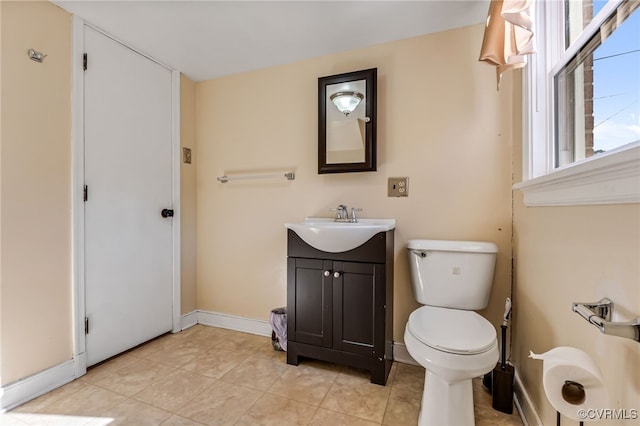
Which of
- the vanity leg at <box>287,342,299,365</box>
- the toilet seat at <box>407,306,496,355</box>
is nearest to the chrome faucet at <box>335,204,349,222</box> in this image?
the toilet seat at <box>407,306,496,355</box>

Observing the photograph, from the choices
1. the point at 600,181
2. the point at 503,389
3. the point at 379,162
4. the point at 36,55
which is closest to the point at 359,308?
the point at 503,389

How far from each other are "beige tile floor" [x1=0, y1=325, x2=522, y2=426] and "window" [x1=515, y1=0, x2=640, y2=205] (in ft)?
3.71

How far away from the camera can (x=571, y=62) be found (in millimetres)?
1103

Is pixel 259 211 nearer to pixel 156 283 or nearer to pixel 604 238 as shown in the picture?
pixel 156 283

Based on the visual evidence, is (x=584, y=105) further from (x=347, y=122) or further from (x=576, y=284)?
(x=347, y=122)

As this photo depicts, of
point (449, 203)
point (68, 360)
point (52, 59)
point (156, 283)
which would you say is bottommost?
point (68, 360)

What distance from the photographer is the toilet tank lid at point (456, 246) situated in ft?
4.77

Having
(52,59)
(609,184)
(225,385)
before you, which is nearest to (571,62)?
(609,184)

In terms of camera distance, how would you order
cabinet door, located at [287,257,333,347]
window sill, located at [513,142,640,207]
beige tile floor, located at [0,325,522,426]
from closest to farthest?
window sill, located at [513,142,640,207] < beige tile floor, located at [0,325,522,426] < cabinet door, located at [287,257,333,347]

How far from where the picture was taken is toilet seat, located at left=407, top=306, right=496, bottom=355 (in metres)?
1.06

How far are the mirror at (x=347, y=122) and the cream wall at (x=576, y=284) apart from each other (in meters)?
0.83

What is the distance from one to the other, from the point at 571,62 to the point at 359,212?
3.98 ft

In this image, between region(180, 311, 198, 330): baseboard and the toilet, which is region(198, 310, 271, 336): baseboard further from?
the toilet

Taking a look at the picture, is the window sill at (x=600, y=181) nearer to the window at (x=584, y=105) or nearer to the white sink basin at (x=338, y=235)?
the window at (x=584, y=105)
